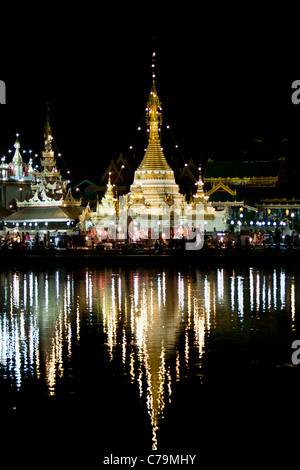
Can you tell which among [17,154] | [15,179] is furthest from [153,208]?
[17,154]

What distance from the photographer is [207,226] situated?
130ft

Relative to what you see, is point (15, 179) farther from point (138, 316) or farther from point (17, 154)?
point (138, 316)

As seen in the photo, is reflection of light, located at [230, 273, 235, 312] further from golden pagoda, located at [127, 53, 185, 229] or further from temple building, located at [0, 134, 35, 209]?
temple building, located at [0, 134, 35, 209]

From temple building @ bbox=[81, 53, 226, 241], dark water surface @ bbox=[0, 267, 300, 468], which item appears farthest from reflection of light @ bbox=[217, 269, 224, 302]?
temple building @ bbox=[81, 53, 226, 241]

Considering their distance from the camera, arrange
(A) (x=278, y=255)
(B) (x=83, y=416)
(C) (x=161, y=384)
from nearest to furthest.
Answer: (B) (x=83, y=416)
(C) (x=161, y=384)
(A) (x=278, y=255)

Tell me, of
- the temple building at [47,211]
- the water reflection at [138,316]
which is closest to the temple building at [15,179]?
the temple building at [47,211]

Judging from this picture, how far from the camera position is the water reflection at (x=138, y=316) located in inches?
403

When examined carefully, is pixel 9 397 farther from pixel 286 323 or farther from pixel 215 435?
pixel 286 323

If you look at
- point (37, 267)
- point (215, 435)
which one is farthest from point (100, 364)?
point (37, 267)

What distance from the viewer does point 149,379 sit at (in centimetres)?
973

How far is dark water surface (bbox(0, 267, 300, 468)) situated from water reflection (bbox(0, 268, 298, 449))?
0.02m

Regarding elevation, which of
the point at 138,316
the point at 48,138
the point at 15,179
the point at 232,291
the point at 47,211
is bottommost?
the point at 138,316

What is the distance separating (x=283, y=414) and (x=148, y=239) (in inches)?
1003

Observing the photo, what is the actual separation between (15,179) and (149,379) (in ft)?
136
